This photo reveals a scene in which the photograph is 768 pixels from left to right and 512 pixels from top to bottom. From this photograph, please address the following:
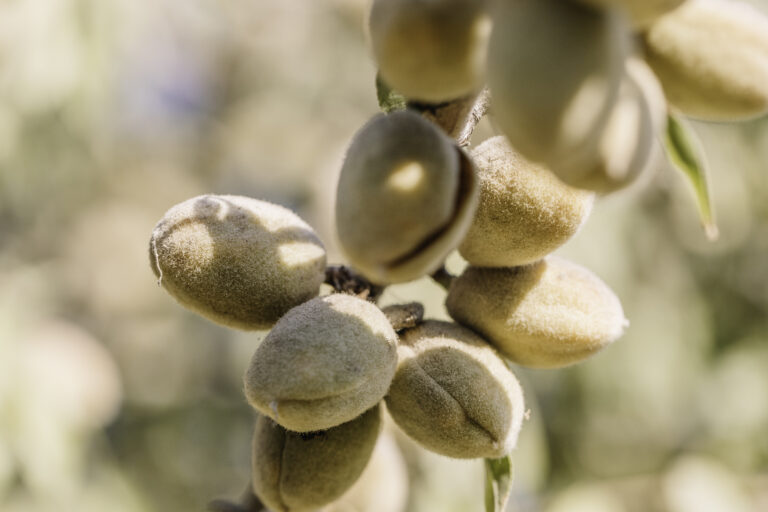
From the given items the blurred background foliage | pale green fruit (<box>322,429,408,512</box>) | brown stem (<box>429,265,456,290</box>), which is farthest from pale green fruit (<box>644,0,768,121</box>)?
pale green fruit (<box>322,429,408,512</box>)

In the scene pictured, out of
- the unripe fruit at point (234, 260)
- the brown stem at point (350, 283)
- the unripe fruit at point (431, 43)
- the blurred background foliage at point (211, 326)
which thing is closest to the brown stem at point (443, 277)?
the brown stem at point (350, 283)

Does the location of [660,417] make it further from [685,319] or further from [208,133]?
[208,133]

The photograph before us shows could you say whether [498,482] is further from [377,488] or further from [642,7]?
[642,7]

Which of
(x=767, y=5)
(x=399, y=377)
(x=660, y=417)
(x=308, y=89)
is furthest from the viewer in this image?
(x=308, y=89)

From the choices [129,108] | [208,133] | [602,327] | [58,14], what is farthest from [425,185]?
[208,133]

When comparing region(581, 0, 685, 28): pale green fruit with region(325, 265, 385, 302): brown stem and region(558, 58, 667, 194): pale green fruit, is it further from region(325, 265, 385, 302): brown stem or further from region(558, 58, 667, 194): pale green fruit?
region(325, 265, 385, 302): brown stem

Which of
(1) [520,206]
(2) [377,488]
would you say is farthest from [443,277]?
(2) [377,488]
